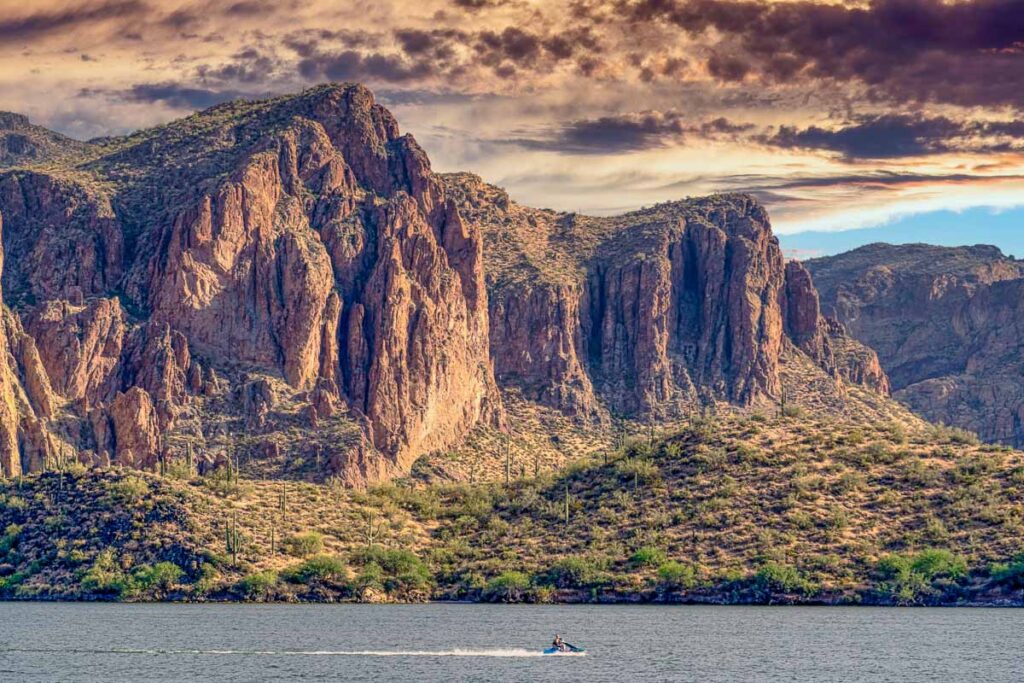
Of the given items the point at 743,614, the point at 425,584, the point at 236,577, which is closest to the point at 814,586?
the point at 743,614

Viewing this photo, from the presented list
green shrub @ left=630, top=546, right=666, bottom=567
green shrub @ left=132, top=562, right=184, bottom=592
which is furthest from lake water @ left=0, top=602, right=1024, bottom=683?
green shrub @ left=630, top=546, right=666, bottom=567

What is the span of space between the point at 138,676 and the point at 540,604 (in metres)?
74.3

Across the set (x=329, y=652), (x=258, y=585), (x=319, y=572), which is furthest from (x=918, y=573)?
(x=329, y=652)

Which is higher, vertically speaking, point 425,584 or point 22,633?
point 22,633

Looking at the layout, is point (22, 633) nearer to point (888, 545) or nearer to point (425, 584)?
point (425, 584)

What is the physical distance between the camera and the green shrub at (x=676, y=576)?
613 feet

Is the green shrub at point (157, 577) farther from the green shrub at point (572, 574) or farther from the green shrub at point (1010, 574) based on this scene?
the green shrub at point (1010, 574)

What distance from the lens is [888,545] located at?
187 metres

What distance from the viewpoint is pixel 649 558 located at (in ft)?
630

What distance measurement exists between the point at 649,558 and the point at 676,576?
17.6 feet

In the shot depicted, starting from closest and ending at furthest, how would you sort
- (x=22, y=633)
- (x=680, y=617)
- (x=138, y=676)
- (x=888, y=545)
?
(x=138, y=676) → (x=22, y=633) → (x=680, y=617) → (x=888, y=545)

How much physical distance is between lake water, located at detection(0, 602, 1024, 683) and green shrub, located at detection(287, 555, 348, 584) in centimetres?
771

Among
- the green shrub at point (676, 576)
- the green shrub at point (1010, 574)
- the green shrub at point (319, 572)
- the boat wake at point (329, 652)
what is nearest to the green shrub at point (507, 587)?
the green shrub at point (676, 576)

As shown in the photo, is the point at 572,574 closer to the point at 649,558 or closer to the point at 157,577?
the point at 649,558
